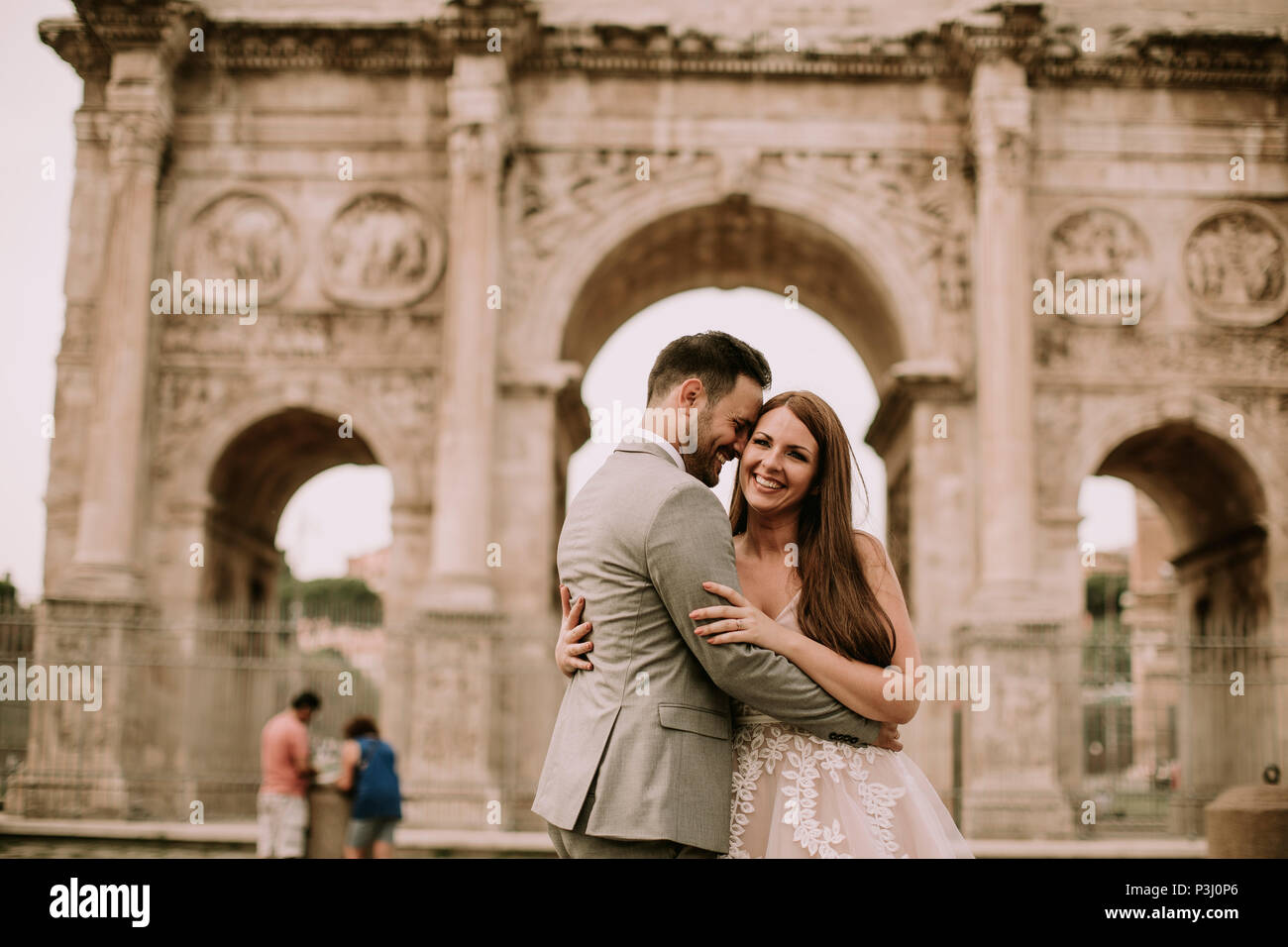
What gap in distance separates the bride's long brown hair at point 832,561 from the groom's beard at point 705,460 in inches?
4.0

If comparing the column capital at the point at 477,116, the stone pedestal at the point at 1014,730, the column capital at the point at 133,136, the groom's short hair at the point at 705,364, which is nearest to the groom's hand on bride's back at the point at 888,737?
the groom's short hair at the point at 705,364

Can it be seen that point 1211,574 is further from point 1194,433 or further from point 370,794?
point 370,794

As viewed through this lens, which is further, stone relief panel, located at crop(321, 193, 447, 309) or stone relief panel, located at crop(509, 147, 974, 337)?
stone relief panel, located at crop(321, 193, 447, 309)

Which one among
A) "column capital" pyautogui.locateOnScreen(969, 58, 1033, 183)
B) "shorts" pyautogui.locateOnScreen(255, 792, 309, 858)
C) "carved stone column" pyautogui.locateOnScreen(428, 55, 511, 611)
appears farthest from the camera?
"column capital" pyautogui.locateOnScreen(969, 58, 1033, 183)

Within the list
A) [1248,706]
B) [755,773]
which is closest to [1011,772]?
[1248,706]

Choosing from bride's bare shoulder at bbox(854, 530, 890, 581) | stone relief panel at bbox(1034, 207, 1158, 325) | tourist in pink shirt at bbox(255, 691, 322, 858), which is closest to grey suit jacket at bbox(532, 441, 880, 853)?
bride's bare shoulder at bbox(854, 530, 890, 581)

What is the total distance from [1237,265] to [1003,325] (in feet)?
11.3

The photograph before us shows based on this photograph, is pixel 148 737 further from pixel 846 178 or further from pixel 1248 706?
pixel 1248 706

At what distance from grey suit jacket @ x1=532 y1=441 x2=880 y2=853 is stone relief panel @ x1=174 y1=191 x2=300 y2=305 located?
1479 cm

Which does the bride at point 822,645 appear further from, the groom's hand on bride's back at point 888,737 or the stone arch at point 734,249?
the stone arch at point 734,249

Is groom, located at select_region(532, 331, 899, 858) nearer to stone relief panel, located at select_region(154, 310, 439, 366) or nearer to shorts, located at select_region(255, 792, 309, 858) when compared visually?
shorts, located at select_region(255, 792, 309, 858)

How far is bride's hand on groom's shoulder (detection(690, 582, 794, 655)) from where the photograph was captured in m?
2.89

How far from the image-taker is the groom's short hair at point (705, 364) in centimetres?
331
